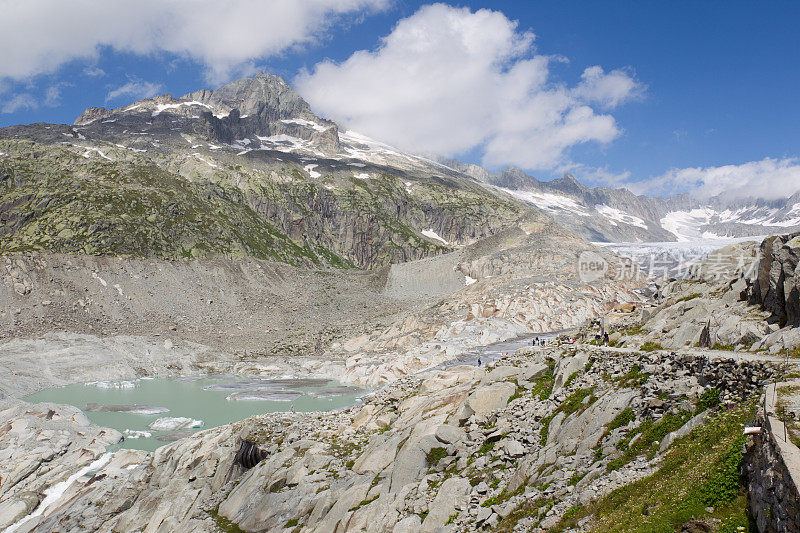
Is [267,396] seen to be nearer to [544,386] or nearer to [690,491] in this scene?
[544,386]

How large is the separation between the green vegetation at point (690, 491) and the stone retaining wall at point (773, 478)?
0.45 m

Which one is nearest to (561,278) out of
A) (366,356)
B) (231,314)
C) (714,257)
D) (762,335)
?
(366,356)

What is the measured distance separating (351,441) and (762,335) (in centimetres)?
2308

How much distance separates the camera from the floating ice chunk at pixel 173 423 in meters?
62.2

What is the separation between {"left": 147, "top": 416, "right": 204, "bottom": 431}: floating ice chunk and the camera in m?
62.2

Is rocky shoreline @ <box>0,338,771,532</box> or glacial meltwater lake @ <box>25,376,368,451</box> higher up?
rocky shoreline @ <box>0,338,771,532</box>

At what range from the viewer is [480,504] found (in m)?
18.0

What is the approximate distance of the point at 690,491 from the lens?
1141cm

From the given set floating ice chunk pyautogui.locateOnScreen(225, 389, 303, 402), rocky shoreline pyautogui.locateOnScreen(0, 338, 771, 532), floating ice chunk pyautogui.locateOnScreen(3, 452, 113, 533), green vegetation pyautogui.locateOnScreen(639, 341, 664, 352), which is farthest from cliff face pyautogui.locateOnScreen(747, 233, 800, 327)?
floating ice chunk pyautogui.locateOnScreen(225, 389, 303, 402)

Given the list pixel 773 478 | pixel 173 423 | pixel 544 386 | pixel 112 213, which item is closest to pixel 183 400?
pixel 173 423

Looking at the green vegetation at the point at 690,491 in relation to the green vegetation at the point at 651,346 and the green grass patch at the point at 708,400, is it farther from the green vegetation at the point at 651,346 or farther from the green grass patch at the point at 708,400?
the green vegetation at the point at 651,346

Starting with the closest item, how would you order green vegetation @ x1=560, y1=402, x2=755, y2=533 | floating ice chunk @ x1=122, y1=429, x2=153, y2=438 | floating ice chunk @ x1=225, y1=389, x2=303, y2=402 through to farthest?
green vegetation @ x1=560, y1=402, x2=755, y2=533 < floating ice chunk @ x1=122, y1=429, x2=153, y2=438 < floating ice chunk @ x1=225, y1=389, x2=303, y2=402

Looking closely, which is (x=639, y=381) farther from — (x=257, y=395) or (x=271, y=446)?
(x=257, y=395)

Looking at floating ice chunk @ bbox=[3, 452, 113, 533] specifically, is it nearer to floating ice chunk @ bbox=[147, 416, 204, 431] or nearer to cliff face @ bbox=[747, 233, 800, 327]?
floating ice chunk @ bbox=[147, 416, 204, 431]
